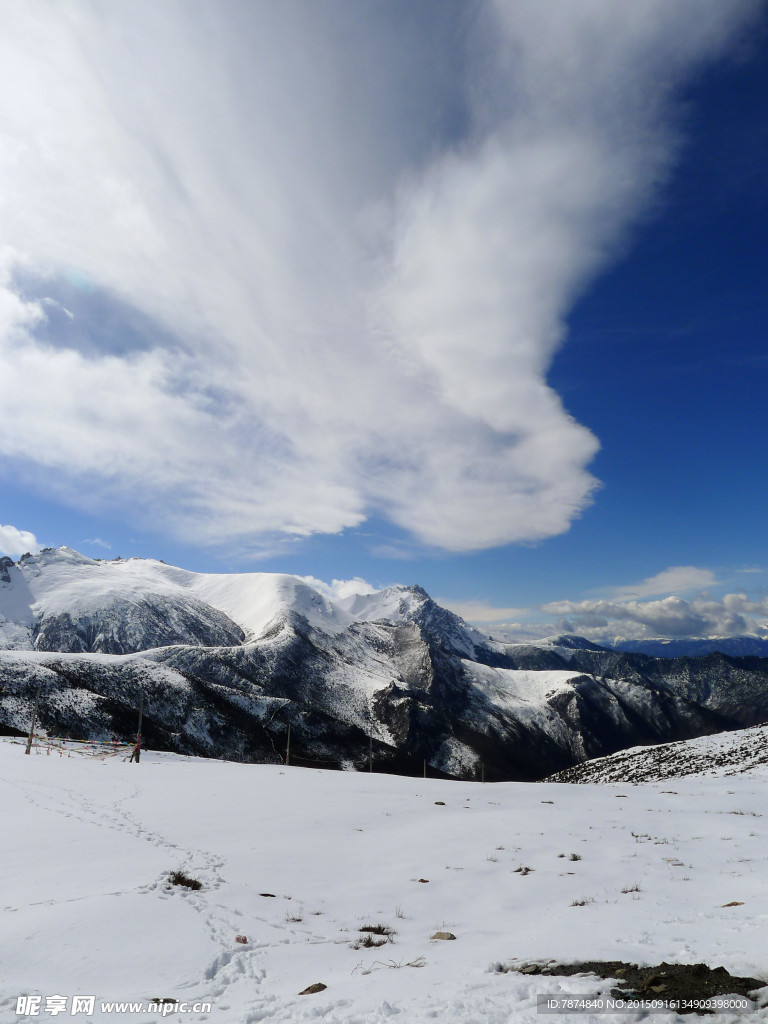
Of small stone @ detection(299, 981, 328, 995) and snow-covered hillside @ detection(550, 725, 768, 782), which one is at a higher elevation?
small stone @ detection(299, 981, 328, 995)

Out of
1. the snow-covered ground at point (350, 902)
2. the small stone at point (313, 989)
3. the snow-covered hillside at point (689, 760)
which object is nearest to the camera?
the snow-covered ground at point (350, 902)

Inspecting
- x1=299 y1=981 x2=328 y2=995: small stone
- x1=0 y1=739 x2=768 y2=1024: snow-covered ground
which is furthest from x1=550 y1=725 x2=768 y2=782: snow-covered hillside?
x1=299 y1=981 x2=328 y2=995: small stone

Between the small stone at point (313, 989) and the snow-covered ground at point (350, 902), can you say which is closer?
→ the snow-covered ground at point (350, 902)

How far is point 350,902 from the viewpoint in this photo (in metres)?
11.4

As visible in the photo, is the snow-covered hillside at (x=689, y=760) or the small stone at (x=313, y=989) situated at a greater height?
the small stone at (x=313, y=989)

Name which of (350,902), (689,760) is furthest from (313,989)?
(689,760)

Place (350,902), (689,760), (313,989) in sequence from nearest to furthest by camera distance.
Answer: (313,989) < (350,902) < (689,760)

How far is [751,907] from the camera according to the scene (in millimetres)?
9836

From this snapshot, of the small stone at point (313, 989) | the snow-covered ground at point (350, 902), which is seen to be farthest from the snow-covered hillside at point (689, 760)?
the small stone at point (313, 989)

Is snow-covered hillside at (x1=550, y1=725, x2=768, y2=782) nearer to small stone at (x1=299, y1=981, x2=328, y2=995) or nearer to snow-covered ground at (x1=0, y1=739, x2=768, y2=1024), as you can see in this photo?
snow-covered ground at (x1=0, y1=739, x2=768, y2=1024)

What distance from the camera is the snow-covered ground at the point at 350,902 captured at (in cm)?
711

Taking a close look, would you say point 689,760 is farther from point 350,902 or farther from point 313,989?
point 313,989

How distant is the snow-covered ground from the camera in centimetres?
711

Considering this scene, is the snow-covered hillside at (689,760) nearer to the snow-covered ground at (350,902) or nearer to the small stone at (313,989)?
the snow-covered ground at (350,902)
